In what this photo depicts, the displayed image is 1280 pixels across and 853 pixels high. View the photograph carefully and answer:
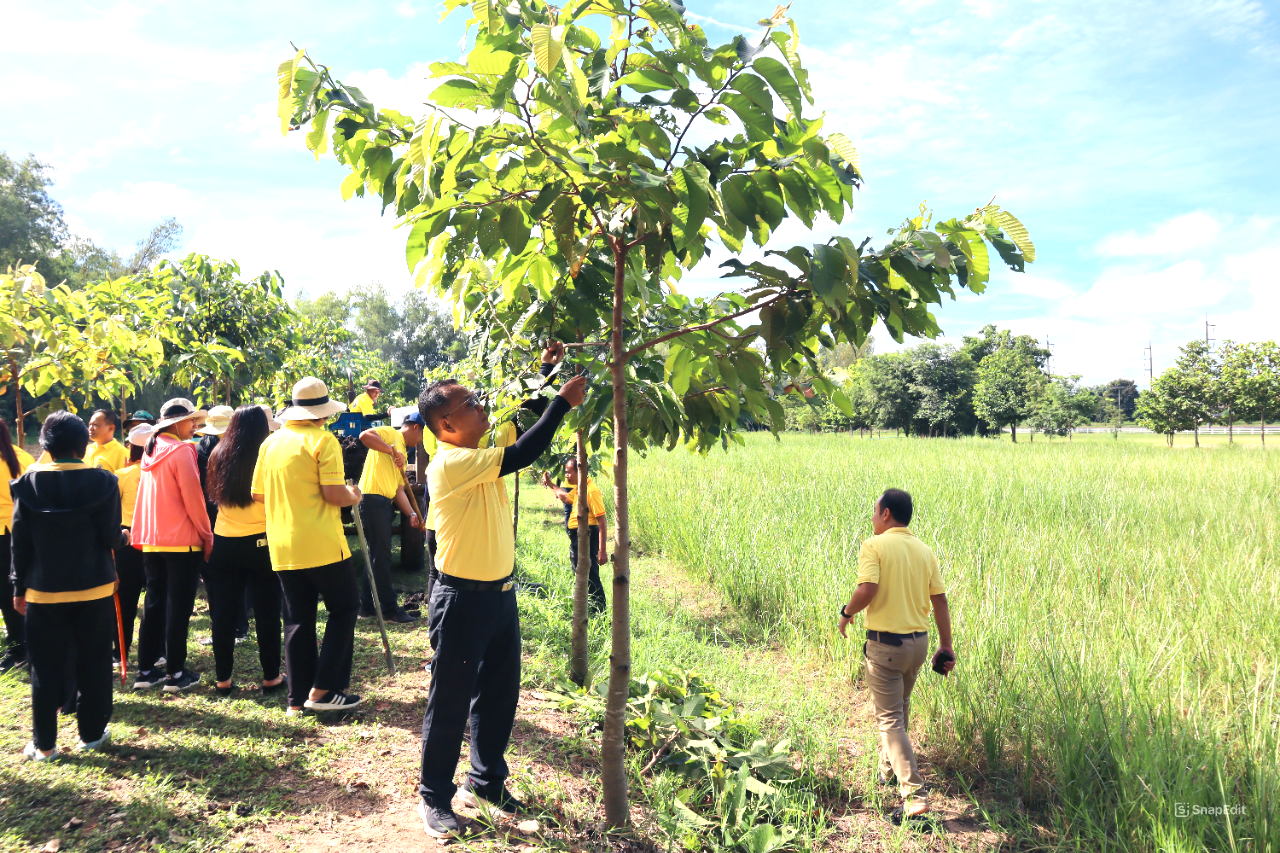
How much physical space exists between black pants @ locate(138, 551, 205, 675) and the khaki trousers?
13.0 feet

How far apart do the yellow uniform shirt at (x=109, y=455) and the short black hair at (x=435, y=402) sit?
147 inches

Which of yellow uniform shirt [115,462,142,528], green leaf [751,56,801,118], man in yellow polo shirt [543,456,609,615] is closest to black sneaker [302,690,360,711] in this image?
yellow uniform shirt [115,462,142,528]

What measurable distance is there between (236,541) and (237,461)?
0.48 metres

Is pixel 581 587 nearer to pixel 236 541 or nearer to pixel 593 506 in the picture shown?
pixel 593 506

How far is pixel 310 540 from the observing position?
3664 mm

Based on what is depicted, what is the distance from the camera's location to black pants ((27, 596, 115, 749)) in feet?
10.8

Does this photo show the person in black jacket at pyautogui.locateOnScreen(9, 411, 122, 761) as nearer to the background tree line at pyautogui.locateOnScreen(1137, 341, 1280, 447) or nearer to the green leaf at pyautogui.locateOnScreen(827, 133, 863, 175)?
the green leaf at pyautogui.locateOnScreen(827, 133, 863, 175)

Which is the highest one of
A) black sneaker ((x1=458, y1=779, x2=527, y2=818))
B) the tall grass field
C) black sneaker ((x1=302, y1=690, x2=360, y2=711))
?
the tall grass field

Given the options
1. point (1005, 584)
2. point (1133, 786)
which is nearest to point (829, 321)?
point (1133, 786)

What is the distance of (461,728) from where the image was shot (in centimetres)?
273

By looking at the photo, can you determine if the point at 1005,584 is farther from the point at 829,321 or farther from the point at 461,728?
the point at 461,728

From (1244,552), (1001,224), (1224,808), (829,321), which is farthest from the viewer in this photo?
(1244,552)

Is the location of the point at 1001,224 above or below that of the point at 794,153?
below

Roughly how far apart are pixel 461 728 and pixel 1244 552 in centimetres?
720
